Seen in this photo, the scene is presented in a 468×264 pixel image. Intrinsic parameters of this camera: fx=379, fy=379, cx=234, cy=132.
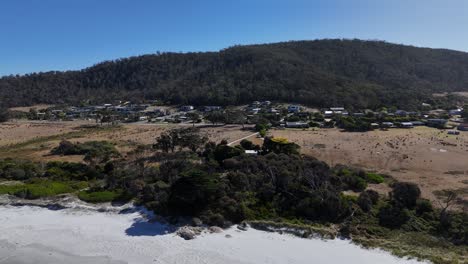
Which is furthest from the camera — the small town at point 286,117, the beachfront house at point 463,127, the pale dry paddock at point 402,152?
the small town at point 286,117

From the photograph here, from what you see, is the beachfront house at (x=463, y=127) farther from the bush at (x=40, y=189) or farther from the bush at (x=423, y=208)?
the bush at (x=40, y=189)

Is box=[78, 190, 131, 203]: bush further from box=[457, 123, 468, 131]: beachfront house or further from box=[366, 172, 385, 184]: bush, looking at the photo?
box=[457, 123, 468, 131]: beachfront house

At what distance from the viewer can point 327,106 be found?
3553 inches

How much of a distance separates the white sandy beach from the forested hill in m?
75.6

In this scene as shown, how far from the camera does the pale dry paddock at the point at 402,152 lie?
3350cm

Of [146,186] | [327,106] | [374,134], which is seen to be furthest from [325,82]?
[146,186]

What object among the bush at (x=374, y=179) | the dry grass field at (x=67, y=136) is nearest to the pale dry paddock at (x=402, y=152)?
the bush at (x=374, y=179)

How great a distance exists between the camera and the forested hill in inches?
3949

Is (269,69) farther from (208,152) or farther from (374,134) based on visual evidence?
(208,152)

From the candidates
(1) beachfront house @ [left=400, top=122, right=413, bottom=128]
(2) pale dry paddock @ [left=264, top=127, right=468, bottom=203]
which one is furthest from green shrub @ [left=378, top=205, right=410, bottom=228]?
(1) beachfront house @ [left=400, top=122, right=413, bottom=128]

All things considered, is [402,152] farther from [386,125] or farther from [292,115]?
[292,115]

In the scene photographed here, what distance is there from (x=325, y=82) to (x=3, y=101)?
10996 cm

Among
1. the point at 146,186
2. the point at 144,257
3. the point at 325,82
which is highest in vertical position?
the point at 325,82

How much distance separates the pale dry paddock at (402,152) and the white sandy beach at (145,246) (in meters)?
13.2
